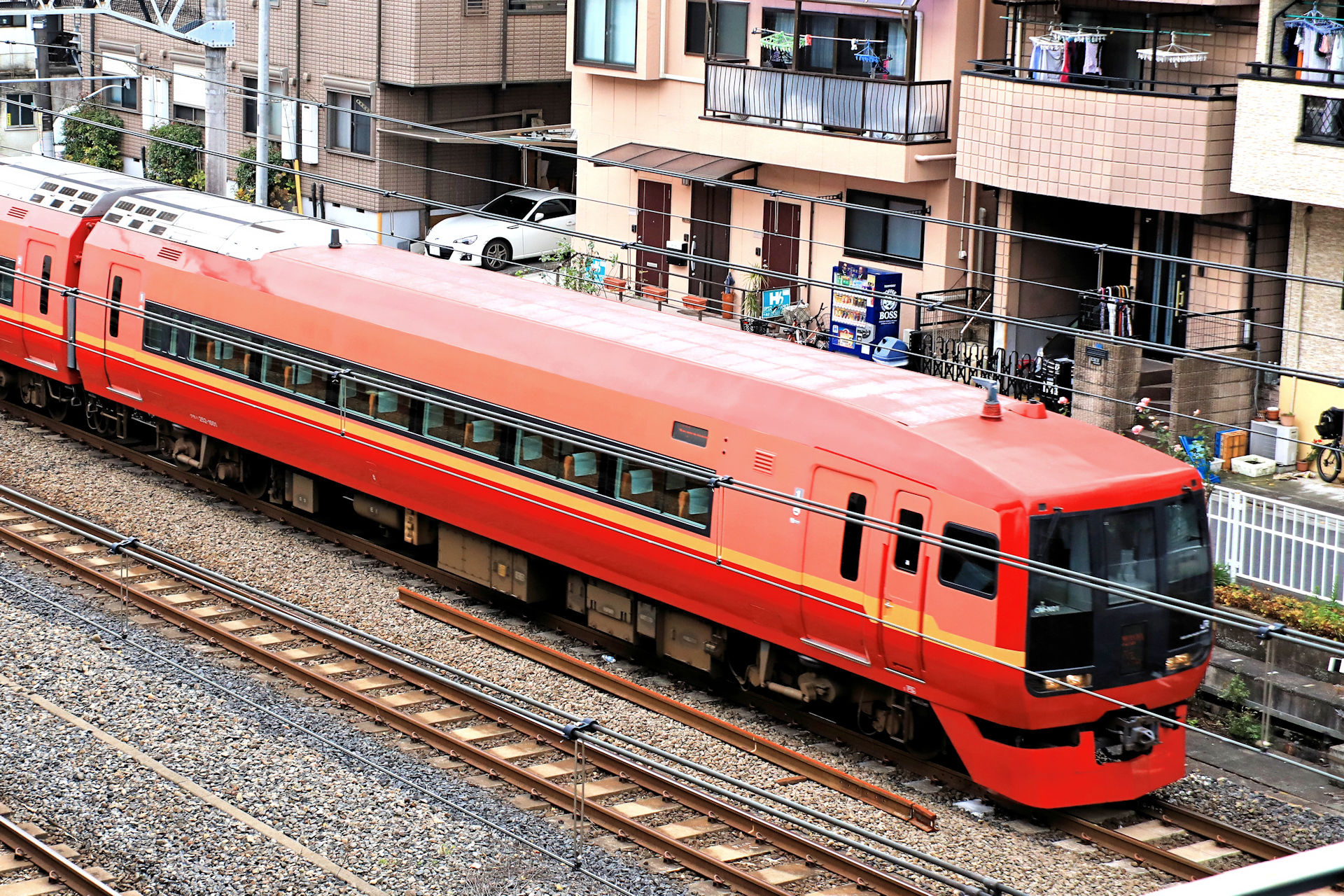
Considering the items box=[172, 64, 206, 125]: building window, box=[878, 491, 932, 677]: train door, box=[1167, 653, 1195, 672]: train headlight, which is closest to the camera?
box=[878, 491, 932, 677]: train door

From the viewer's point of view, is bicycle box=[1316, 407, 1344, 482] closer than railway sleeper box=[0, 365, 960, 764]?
No

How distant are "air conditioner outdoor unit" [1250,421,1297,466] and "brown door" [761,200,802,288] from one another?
27.5 feet

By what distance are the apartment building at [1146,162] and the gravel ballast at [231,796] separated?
10985 mm

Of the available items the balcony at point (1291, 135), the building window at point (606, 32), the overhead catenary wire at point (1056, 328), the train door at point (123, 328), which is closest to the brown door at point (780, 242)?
the overhead catenary wire at point (1056, 328)

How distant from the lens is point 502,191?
1390 inches

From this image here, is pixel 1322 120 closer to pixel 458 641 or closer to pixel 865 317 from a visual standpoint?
pixel 865 317

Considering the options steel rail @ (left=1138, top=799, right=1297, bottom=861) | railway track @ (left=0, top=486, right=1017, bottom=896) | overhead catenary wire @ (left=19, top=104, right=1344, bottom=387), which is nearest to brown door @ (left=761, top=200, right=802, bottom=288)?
overhead catenary wire @ (left=19, top=104, right=1344, bottom=387)

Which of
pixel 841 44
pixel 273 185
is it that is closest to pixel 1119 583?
pixel 841 44

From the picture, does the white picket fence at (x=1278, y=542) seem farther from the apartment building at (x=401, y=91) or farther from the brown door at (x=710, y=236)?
the apartment building at (x=401, y=91)

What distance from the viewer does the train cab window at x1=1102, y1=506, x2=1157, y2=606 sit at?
11.4 metres

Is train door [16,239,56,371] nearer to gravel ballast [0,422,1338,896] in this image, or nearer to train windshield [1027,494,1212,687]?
gravel ballast [0,422,1338,896]

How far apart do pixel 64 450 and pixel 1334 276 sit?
51.9ft

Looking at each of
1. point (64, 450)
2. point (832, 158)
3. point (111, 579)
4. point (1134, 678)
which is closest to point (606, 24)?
point (832, 158)

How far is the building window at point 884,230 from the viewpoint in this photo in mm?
24969
